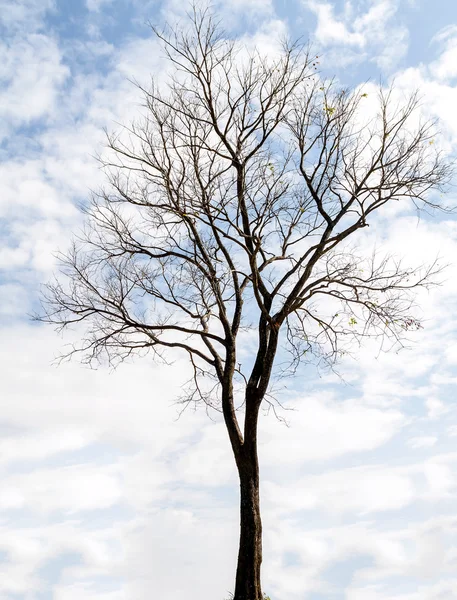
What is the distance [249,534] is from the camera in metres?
7.96

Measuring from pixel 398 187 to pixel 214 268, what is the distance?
331cm

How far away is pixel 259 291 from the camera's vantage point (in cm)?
910

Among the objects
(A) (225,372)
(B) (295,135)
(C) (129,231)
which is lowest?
(A) (225,372)

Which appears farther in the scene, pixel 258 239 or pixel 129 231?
pixel 129 231

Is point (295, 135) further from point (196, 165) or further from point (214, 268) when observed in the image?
point (214, 268)

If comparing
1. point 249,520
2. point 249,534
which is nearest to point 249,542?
point 249,534

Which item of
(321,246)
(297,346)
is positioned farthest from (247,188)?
(297,346)

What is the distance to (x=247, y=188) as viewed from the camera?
932 centimetres

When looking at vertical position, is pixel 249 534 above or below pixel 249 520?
below

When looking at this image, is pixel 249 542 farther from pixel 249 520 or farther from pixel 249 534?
pixel 249 520

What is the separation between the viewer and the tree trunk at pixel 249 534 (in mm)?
7793

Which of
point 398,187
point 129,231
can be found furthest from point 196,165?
point 398,187

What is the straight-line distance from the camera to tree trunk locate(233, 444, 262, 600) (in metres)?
7.79

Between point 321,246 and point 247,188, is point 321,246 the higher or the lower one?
the lower one
